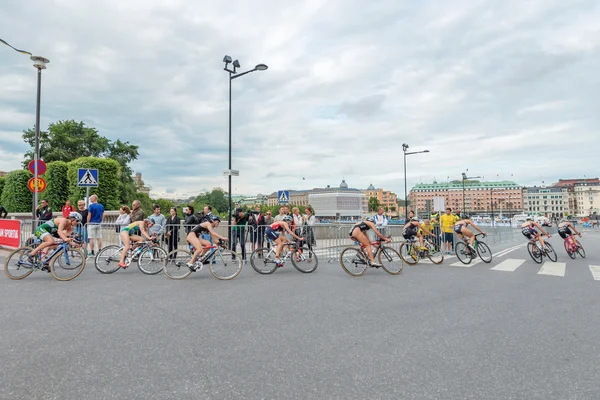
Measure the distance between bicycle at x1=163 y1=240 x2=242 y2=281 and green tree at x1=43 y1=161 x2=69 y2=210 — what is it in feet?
76.7

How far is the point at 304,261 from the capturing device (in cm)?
1038

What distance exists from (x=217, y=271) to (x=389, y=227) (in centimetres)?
677

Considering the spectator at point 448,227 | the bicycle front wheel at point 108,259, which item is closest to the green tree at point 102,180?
the bicycle front wheel at point 108,259

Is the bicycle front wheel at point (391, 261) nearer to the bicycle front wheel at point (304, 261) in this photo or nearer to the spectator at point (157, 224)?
the bicycle front wheel at point (304, 261)

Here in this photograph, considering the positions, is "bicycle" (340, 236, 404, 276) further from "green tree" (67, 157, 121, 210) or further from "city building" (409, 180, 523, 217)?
"city building" (409, 180, 523, 217)

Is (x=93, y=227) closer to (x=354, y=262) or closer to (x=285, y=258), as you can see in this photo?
(x=285, y=258)

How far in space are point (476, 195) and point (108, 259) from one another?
614ft

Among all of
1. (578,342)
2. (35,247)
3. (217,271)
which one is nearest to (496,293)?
(578,342)

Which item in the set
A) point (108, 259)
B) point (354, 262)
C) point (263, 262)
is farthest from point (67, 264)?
point (354, 262)

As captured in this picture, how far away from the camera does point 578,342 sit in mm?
4656

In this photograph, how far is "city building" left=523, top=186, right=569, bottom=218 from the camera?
180375 millimetres

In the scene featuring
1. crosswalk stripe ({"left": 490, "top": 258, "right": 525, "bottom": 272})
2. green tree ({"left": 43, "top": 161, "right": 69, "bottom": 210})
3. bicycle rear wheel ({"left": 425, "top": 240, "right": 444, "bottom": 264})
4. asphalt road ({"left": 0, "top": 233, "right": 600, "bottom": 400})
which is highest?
green tree ({"left": 43, "top": 161, "right": 69, "bottom": 210})

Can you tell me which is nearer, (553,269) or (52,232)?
(52,232)

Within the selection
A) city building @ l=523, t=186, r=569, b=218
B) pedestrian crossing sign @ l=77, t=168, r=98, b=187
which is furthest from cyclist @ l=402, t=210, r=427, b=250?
city building @ l=523, t=186, r=569, b=218
